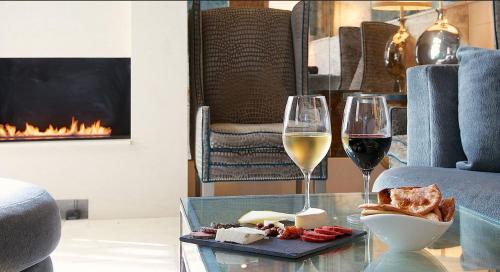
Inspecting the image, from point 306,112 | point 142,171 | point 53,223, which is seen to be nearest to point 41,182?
point 142,171

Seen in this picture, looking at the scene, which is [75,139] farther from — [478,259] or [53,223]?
[478,259]

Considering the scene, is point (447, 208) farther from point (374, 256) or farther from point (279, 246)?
point (279, 246)

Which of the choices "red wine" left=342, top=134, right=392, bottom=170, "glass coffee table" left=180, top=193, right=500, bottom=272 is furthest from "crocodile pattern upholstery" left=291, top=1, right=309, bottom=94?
"red wine" left=342, top=134, right=392, bottom=170

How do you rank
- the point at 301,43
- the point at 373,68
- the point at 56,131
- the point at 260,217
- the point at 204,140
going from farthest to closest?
1. the point at 373,68
2. the point at 56,131
3. the point at 301,43
4. the point at 204,140
5. the point at 260,217

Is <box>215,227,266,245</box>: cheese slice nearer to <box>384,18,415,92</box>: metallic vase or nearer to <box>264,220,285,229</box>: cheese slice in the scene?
<box>264,220,285,229</box>: cheese slice

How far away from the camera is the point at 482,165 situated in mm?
2139

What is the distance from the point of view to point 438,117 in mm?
2320

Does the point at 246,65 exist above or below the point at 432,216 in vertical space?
above

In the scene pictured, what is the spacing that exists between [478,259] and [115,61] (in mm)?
3172

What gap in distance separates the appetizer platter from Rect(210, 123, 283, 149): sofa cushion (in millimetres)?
2080

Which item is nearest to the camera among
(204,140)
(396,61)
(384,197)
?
(384,197)

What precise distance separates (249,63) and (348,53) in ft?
2.82

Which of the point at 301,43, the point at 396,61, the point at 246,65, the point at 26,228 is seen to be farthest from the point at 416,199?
the point at 396,61

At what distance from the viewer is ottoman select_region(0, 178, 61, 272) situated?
1.60m
